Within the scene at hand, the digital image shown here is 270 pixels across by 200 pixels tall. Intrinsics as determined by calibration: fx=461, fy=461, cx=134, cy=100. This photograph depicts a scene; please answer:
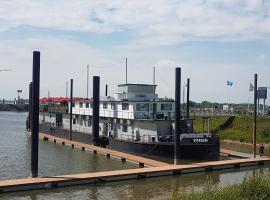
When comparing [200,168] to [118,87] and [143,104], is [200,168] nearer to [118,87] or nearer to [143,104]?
[143,104]

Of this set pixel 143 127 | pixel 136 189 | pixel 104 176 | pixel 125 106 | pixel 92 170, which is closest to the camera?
pixel 136 189

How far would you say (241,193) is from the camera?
16.2 meters

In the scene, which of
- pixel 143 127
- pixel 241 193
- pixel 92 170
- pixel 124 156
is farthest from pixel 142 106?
pixel 241 193

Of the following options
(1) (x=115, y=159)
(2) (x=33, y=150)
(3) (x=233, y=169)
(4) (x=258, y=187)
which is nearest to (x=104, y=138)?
(1) (x=115, y=159)

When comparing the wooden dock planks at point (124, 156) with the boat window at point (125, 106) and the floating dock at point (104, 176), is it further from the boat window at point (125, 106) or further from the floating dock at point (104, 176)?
the boat window at point (125, 106)

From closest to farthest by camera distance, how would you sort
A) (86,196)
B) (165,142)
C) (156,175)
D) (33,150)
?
(86,196) < (33,150) < (156,175) < (165,142)

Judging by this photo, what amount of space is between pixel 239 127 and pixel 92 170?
25.6 meters

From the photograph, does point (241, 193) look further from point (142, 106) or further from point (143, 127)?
point (142, 106)

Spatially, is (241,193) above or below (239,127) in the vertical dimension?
below

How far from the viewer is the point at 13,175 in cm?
2797

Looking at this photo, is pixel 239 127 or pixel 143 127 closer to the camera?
pixel 143 127

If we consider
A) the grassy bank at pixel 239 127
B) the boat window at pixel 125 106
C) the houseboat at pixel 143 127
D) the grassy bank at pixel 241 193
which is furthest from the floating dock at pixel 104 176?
the grassy bank at pixel 239 127

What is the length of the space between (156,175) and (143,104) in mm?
13007

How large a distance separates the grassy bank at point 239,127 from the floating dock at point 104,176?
1362 cm
